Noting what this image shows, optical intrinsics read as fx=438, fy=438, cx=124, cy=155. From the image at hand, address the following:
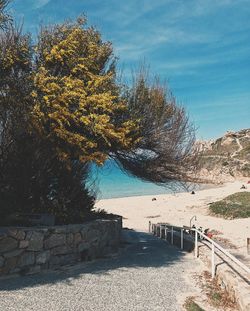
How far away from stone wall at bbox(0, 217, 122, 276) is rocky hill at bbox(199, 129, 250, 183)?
158 ft

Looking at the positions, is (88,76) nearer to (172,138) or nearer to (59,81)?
(59,81)

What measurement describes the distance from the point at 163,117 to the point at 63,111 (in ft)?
16.8

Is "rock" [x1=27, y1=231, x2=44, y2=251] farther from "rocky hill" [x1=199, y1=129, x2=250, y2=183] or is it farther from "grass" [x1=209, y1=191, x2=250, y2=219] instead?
"rocky hill" [x1=199, y1=129, x2=250, y2=183]

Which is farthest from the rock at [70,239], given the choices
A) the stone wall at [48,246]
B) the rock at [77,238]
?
the rock at [77,238]

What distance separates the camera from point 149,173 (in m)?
16.8

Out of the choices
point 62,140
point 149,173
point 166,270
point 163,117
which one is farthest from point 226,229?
point 62,140

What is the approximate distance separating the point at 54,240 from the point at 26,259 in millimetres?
962

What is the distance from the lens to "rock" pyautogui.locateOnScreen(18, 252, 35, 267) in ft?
34.9

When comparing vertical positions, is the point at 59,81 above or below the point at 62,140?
above

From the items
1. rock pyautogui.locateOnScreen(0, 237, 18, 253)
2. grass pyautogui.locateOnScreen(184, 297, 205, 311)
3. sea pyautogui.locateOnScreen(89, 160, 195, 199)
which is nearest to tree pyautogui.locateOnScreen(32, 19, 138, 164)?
sea pyautogui.locateOnScreen(89, 160, 195, 199)

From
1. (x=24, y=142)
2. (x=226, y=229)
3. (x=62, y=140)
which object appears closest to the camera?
(x=62, y=140)

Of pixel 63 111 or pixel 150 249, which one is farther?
pixel 150 249

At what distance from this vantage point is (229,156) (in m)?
79.1

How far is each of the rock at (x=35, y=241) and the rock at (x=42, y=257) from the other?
157 millimetres
